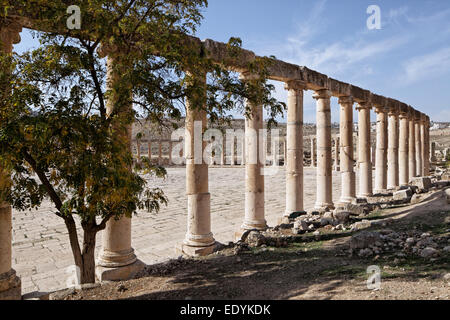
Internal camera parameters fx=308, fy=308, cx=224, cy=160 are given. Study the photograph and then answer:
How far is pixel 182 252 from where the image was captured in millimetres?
7062

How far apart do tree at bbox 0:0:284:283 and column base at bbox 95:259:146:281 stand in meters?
1.15

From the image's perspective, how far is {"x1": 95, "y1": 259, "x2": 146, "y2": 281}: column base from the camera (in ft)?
18.3

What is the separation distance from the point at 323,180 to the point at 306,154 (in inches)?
1231

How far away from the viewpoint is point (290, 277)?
4.96 m

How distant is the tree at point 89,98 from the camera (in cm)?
349

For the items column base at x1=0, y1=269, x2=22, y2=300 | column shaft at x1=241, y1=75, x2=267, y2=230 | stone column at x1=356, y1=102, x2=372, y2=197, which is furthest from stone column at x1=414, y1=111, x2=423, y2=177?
column base at x1=0, y1=269, x2=22, y2=300

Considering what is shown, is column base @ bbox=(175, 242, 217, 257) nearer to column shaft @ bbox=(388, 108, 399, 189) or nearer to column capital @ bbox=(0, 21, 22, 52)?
column capital @ bbox=(0, 21, 22, 52)

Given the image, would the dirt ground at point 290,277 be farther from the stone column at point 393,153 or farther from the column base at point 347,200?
the stone column at point 393,153

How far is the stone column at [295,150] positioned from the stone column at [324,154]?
1427 mm

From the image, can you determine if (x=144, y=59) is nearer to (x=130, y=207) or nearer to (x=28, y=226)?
(x=130, y=207)

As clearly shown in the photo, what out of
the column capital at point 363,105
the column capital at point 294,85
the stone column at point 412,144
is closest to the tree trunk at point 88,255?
the column capital at point 294,85

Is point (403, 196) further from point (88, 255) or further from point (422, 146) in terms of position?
point (422, 146)

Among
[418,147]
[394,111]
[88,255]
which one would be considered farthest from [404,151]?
[88,255]

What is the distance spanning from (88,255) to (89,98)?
238 cm
